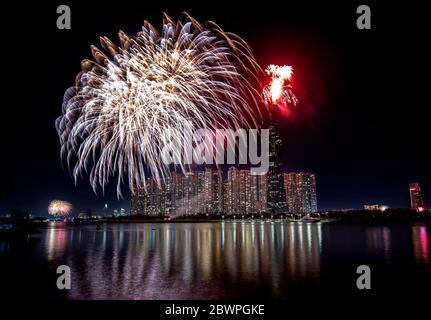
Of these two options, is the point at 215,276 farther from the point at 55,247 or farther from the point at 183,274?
the point at 55,247

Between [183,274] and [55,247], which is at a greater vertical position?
[183,274]

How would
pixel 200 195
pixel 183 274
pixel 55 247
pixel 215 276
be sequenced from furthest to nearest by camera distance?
pixel 200 195, pixel 55 247, pixel 183 274, pixel 215 276

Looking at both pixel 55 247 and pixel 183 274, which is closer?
pixel 183 274

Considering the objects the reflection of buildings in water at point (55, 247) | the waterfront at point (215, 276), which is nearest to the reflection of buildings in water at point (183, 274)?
the waterfront at point (215, 276)

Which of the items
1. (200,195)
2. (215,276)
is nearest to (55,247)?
(215,276)

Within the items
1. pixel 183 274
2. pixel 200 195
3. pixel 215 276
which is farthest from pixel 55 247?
pixel 200 195

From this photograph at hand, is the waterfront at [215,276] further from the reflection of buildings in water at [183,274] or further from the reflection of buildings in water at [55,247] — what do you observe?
the reflection of buildings in water at [55,247]

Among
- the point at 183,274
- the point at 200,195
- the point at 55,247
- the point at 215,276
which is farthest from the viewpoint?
the point at 200,195

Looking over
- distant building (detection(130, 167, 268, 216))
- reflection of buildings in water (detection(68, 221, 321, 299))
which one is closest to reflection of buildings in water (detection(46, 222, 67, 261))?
reflection of buildings in water (detection(68, 221, 321, 299))
